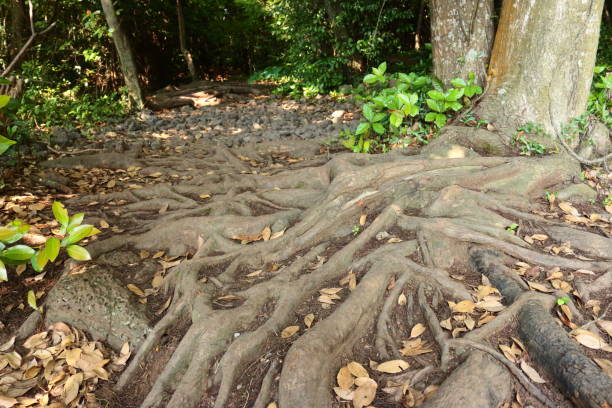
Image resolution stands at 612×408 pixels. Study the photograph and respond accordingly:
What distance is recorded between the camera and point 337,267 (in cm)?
287

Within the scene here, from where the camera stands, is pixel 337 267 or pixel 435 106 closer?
pixel 337 267

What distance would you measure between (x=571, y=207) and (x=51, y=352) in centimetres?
381

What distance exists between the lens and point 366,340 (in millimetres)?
2414

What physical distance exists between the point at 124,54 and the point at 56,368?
24.3 feet

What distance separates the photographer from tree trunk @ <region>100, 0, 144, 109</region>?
7.86 m

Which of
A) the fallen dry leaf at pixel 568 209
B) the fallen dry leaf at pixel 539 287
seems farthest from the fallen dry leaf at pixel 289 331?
the fallen dry leaf at pixel 568 209

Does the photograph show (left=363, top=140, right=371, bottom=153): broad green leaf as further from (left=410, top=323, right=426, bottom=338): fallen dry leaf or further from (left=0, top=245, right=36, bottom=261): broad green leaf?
(left=0, top=245, right=36, bottom=261): broad green leaf

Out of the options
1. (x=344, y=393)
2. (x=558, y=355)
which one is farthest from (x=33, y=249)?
(x=558, y=355)

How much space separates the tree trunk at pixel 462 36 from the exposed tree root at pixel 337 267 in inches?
38.4

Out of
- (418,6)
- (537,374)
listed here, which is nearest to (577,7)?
(537,374)

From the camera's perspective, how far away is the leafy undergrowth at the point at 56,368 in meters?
2.28

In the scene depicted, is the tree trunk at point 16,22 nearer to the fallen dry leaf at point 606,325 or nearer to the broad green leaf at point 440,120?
the broad green leaf at point 440,120

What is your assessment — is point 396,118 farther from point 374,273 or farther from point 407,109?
point 374,273

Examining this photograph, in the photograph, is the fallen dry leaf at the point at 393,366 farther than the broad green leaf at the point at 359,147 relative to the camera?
No
